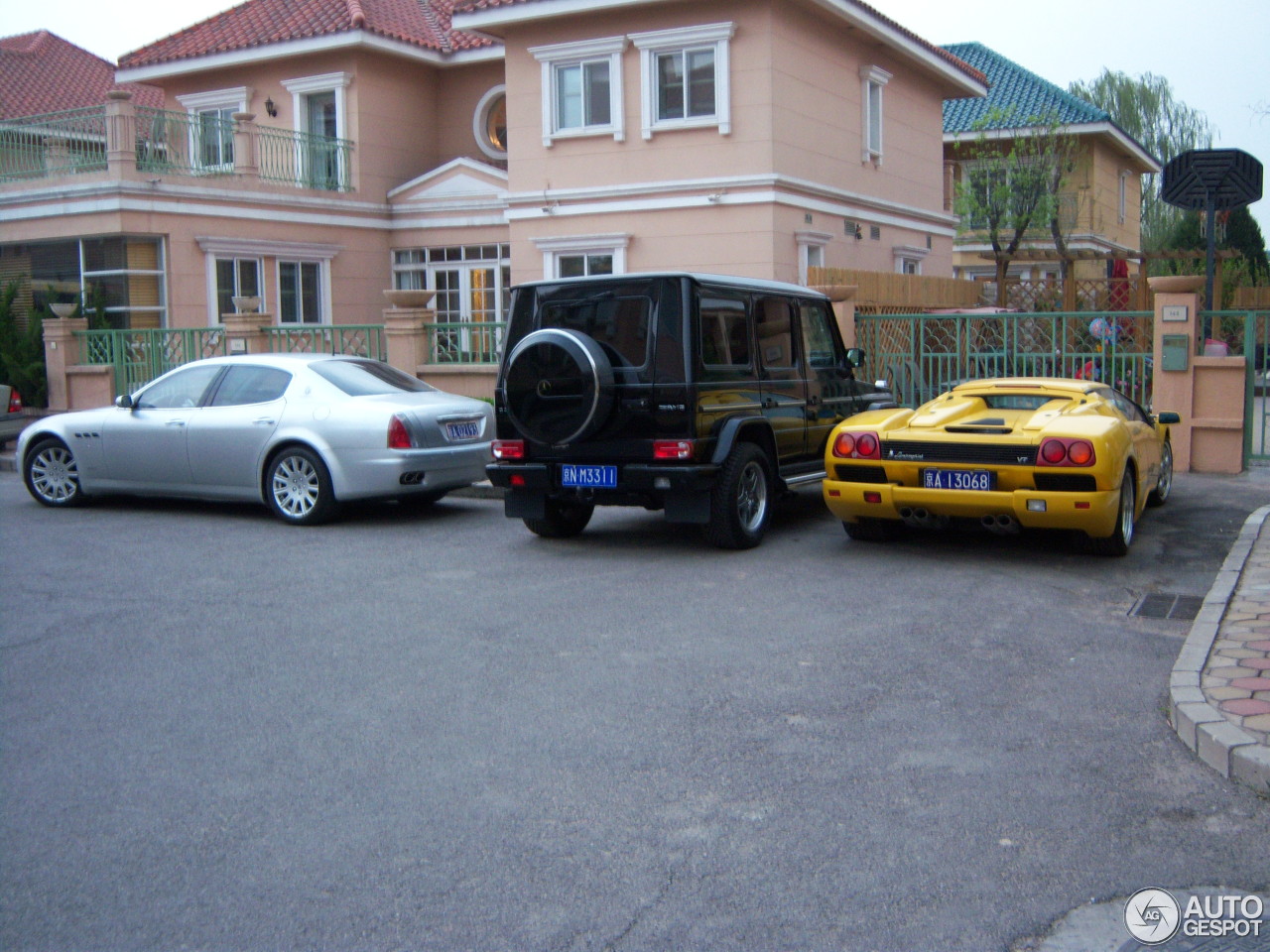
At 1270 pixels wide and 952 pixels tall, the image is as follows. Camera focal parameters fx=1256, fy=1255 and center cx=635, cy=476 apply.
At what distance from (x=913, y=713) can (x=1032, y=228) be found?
28953mm

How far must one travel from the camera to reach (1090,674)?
6055mm

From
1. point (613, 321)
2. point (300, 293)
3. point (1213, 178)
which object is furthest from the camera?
point (300, 293)

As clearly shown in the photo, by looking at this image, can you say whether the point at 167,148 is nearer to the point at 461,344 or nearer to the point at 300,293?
the point at 300,293

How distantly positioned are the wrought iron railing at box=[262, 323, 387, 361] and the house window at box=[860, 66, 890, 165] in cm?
1036

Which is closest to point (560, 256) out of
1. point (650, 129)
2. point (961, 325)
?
point (650, 129)

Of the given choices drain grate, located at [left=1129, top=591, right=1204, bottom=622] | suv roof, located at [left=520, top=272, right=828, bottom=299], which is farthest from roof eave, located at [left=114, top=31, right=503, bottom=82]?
drain grate, located at [left=1129, top=591, right=1204, bottom=622]

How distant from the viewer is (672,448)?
885 centimetres

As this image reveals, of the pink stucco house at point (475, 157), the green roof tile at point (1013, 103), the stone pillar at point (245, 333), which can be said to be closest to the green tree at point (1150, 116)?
the green roof tile at point (1013, 103)

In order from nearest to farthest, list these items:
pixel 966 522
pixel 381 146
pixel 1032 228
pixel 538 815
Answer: pixel 538 815, pixel 966 522, pixel 381 146, pixel 1032 228

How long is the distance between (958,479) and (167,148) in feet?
64.9

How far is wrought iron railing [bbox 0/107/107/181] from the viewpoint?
23078 mm

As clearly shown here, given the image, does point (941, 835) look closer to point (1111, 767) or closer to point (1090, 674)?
point (1111, 767)

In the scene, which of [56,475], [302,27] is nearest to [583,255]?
[302,27]

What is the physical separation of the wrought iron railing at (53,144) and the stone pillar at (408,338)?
907 centimetres
